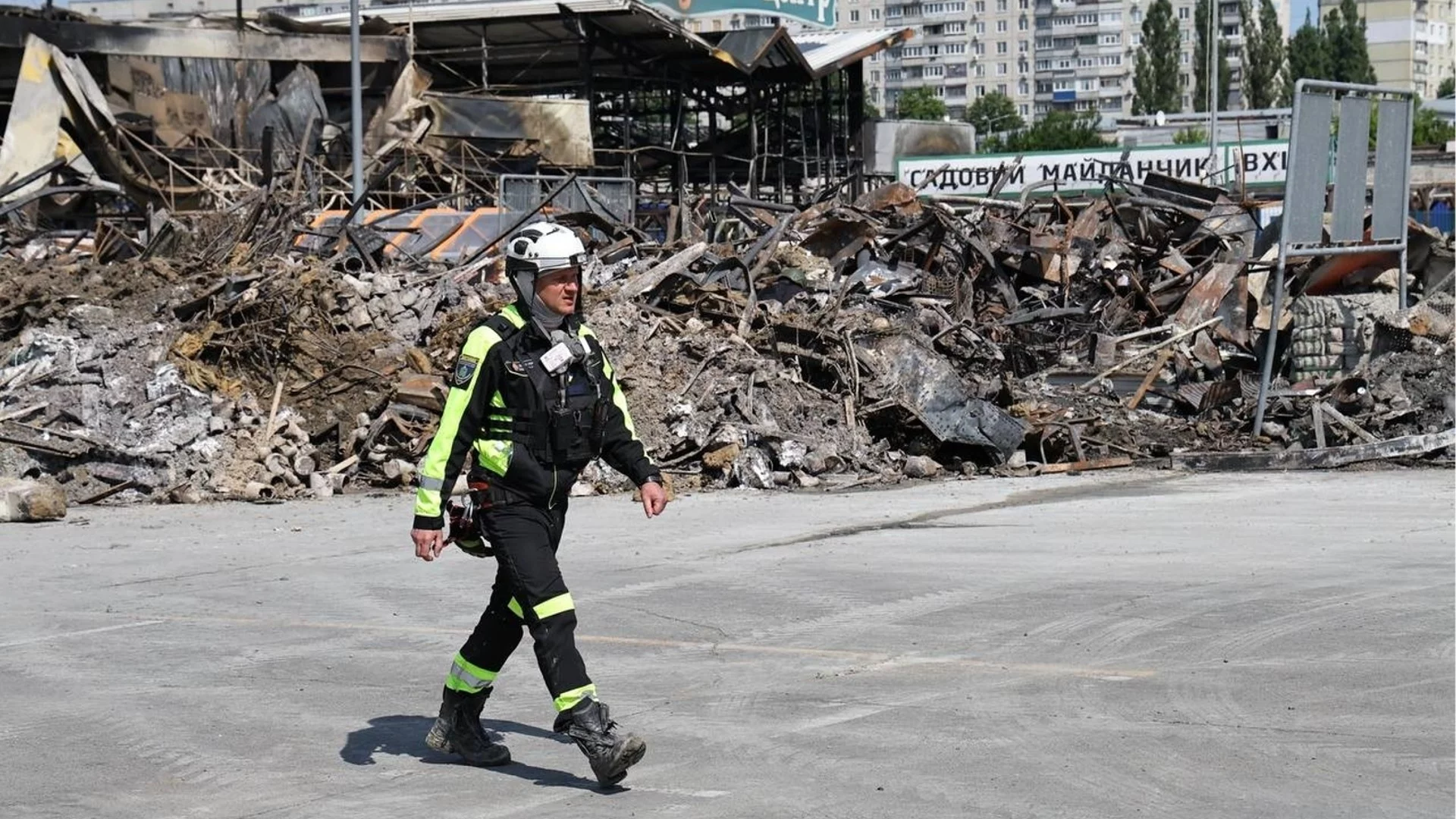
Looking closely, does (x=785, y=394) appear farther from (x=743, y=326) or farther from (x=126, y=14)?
(x=126, y=14)

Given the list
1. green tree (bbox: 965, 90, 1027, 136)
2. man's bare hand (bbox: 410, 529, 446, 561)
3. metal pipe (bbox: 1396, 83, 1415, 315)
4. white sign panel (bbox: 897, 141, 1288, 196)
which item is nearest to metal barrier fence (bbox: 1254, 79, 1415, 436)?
metal pipe (bbox: 1396, 83, 1415, 315)

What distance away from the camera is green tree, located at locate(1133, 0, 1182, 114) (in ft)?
419

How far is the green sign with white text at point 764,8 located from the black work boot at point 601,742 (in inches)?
1693

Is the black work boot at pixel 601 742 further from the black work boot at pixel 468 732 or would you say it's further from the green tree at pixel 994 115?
the green tree at pixel 994 115

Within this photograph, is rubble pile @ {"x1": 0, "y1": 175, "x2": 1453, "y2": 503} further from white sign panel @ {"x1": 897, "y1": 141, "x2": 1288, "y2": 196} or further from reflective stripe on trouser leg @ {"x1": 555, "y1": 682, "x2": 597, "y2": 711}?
white sign panel @ {"x1": 897, "y1": 141, "x2": 1288, "y2": 196}

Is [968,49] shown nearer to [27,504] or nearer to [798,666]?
[27,504]

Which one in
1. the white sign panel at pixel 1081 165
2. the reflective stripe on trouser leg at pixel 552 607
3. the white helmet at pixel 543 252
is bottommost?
the reflective stripe on trouser leg at pixel 552 607

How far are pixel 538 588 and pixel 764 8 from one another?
149 feet

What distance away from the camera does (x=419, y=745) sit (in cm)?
640

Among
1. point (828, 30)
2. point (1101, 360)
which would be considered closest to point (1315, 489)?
point (1101, 360)

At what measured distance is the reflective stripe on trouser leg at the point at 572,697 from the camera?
5.71 meters

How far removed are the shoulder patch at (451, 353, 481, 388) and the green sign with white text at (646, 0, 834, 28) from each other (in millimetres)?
42545

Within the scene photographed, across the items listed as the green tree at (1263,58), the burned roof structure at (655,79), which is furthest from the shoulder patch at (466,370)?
the green tree at (1263,58)

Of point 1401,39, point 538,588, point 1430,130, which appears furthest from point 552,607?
point 1401,39
